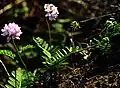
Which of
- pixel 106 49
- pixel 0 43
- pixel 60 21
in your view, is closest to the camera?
pixel 106 49

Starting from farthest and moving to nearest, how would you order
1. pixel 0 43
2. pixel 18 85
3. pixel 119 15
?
pixel 0 43
pixel 119 15
pixel 18 85

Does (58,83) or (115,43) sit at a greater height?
(115,43)

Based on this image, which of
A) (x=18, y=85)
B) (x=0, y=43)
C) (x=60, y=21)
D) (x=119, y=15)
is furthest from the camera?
(x=60, y=21)

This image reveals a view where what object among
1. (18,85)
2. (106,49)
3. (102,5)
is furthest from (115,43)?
(102,5)

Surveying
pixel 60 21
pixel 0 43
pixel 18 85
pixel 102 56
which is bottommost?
pixel 18 85

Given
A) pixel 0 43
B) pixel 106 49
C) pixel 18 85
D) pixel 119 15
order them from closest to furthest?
pixel 18 85
pixel 106 49
pixel 119 15
pixel 0 43

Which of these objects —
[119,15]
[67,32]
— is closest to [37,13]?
[67,32]

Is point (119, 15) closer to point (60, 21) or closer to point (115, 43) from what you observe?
point (115, 43)

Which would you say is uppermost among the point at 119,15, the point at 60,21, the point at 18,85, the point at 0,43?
the point at 60,21

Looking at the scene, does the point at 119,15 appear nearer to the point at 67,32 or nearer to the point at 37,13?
the point at 67,32

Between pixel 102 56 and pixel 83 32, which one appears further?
pixel 83 32
